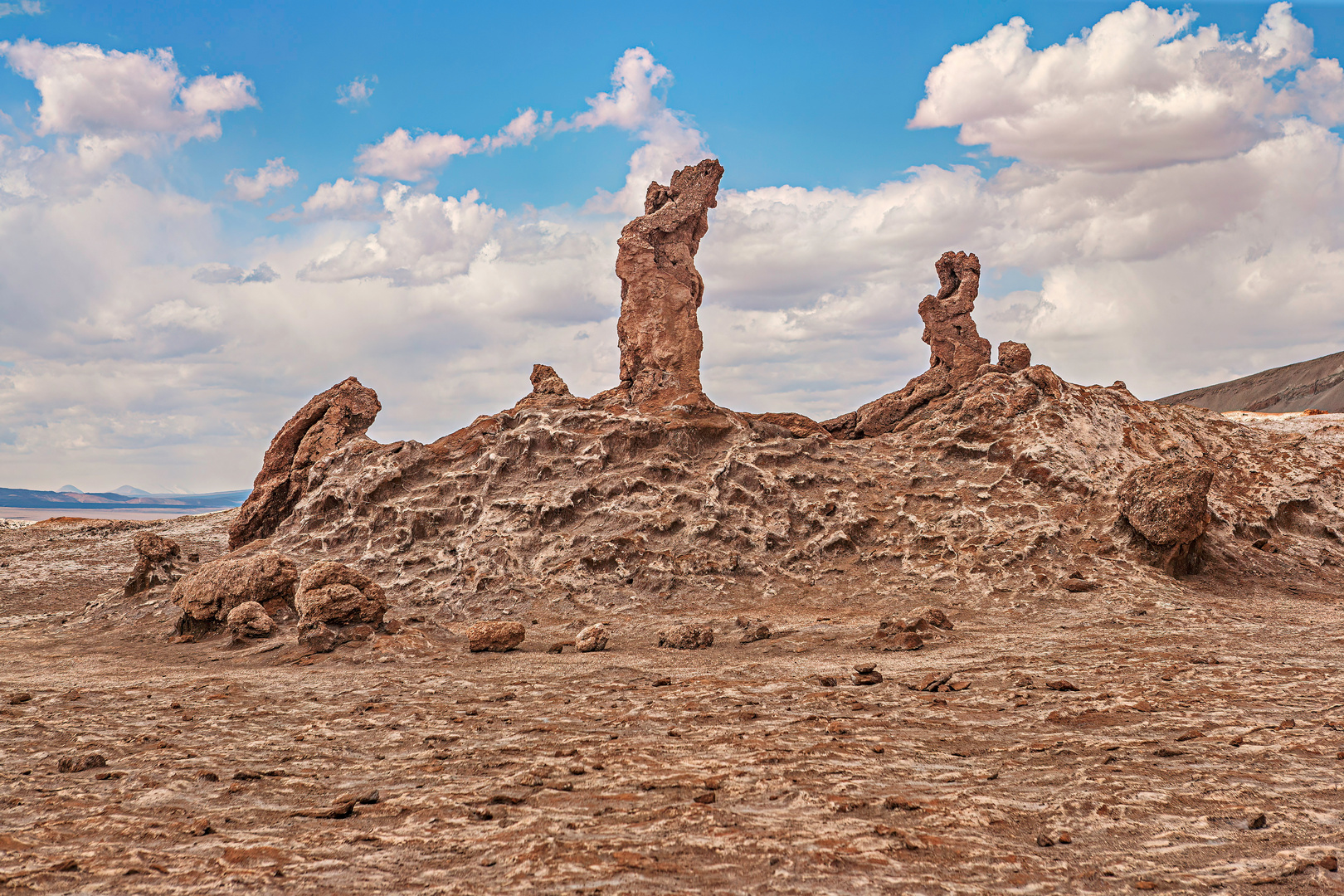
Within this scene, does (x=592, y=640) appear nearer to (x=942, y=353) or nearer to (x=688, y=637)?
(x=688, y=637)

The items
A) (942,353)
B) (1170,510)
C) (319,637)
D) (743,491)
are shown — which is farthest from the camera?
(942,353)

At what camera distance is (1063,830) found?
16.9 feet

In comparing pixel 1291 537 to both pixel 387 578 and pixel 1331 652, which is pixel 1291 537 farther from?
pixel 387 578

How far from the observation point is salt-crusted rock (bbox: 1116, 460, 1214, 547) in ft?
55.6

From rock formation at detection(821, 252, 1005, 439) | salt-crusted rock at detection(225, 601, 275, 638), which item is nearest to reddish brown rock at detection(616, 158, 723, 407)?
rock formation at detection(821, 252, 1005, 439)

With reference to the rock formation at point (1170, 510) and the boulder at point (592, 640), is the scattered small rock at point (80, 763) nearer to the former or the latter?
the boulder at point (592, 640)

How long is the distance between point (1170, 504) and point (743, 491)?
28.3ft

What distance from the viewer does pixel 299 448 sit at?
2491 cm

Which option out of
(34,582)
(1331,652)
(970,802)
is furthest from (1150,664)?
(34,582)

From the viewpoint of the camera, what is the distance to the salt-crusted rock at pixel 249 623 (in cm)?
1553

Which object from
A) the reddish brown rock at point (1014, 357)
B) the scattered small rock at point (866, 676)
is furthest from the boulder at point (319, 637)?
the reddish brown rock at point (1014, 357)

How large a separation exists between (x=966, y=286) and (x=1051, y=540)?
12.2 meters

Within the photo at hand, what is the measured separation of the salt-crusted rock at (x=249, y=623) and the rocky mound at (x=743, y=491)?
3.16 m

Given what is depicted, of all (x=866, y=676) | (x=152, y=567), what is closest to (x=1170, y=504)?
(x=866, y=676)
